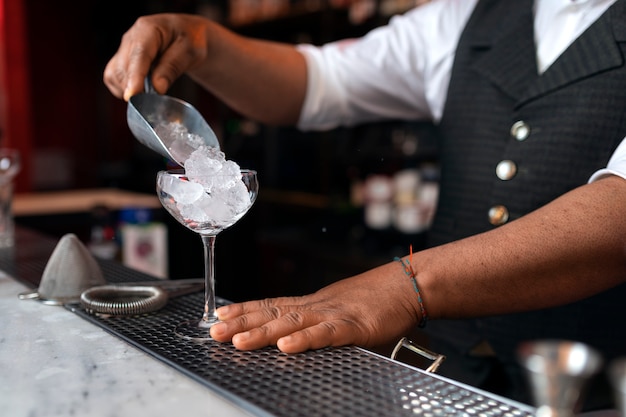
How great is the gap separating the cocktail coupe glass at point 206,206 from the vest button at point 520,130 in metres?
0.64

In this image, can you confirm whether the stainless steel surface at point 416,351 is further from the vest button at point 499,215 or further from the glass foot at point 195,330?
the vest button at point 499,215

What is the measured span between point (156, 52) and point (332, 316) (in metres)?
A: 0.66

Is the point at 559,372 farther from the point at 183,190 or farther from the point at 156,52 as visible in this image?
the point at 156,52

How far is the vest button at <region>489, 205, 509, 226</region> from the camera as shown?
1.32 meters

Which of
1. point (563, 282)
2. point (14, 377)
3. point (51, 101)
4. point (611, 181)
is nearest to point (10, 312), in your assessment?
point (14, 377)

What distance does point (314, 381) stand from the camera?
2.44 ft

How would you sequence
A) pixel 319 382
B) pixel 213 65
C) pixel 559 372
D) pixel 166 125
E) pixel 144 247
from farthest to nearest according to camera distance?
pixel 144 247 < pixel 213 65 < pixel 166 125 < pixel 319 382 < pixel 559 372

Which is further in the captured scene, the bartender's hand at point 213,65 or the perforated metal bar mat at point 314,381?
the bartender's hand at point 213,65

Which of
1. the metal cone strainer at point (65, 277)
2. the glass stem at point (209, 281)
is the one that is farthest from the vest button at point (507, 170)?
the metal cone strainer at point (65, 277)

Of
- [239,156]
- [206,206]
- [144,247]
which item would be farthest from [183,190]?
[239,156]

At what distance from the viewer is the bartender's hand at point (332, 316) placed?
0.84m

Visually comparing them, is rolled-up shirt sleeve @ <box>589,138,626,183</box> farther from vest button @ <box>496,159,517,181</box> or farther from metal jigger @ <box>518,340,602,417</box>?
metal jigger @ <box>518,340,602,417</box>

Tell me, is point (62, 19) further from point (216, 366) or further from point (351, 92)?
point (216, 366)

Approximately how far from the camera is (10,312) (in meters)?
1.03
